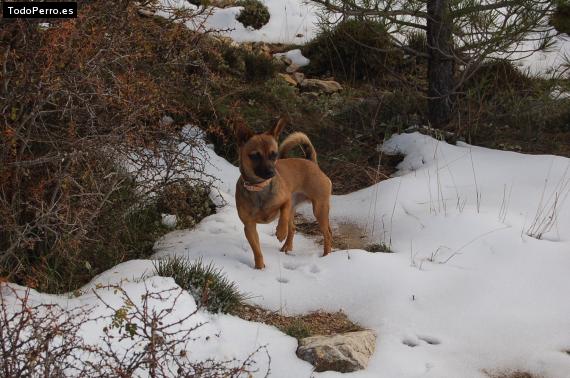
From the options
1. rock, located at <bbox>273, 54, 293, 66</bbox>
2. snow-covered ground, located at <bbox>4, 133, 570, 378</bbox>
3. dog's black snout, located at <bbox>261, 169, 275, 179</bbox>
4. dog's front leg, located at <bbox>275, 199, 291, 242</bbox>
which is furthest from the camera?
rock, located at <bbox>273, 54, 293, 66</bbox>

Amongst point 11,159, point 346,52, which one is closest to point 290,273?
point 11,159

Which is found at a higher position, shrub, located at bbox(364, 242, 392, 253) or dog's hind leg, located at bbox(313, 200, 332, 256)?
dog's hind leg, located at bbox(313, 200, 332, 256)

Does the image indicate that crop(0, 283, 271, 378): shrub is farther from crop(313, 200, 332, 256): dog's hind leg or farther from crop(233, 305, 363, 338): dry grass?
crop(313, 200, 332, 256): dog's hind leg

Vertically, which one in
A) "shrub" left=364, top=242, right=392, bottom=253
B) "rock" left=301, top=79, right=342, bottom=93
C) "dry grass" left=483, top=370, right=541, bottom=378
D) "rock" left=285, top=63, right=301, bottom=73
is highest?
"rock" left=285, top=63, right=301, bottom=73

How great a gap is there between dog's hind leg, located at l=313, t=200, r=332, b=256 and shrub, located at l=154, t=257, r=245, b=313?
109 centimetres

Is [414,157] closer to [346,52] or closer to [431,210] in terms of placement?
[431,210]

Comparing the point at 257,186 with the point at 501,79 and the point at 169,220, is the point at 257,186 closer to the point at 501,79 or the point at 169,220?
the point at 169,220

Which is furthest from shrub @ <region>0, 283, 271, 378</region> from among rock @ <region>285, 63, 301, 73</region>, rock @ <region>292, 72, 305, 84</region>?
rock @ <region>285, 63, 301, 73</region>

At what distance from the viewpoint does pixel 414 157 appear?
7.63 metres

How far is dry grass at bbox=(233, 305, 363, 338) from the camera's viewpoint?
432 centimetres

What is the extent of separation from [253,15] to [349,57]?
8.46 feet

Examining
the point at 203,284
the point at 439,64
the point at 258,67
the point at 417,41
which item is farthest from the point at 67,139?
the point at 417,41

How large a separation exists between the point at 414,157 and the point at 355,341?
4.07 m

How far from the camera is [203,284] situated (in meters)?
4.48
